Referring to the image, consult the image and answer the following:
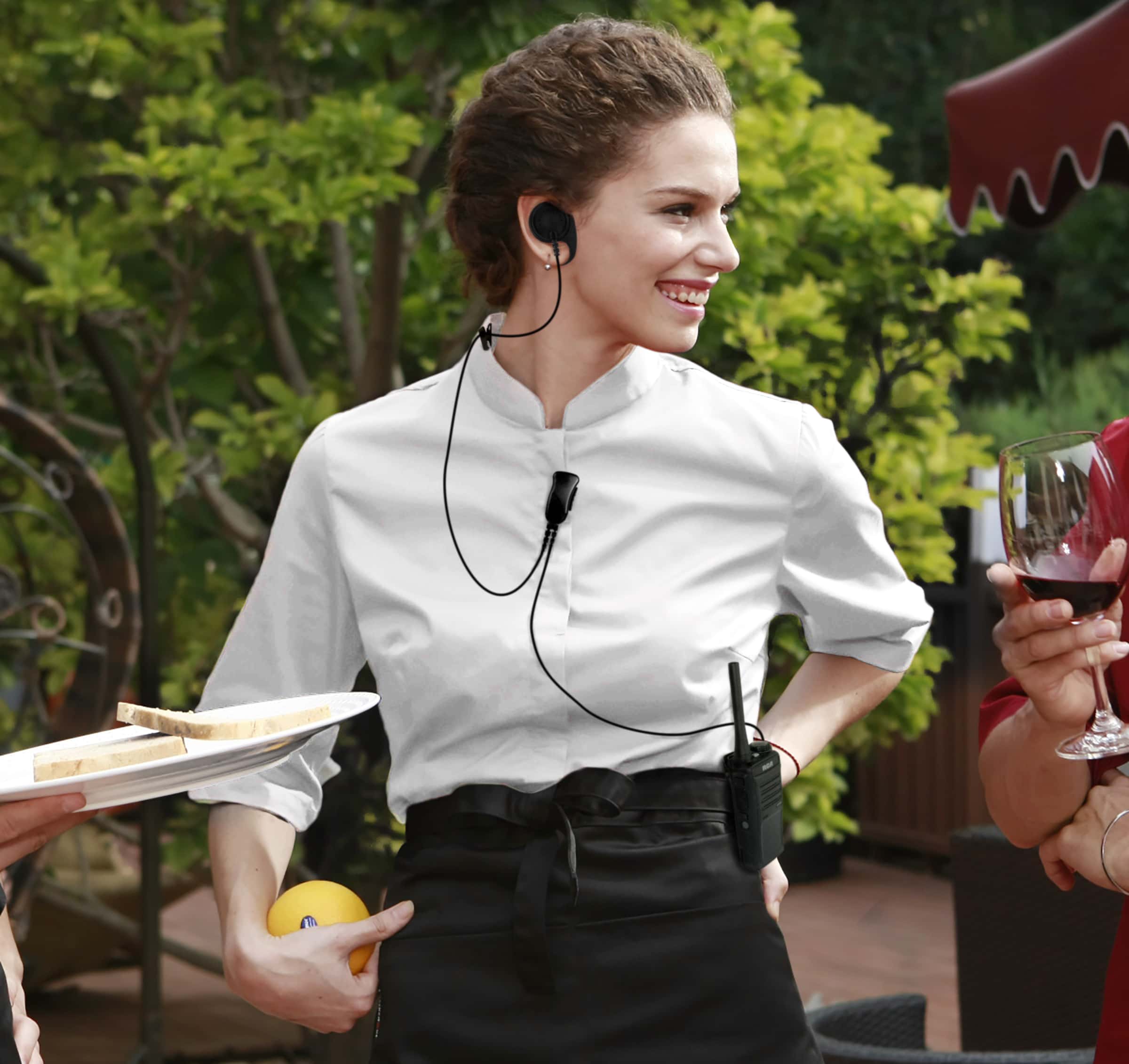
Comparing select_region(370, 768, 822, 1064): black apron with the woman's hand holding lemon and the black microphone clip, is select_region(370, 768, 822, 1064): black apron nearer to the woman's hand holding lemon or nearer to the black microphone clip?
the woman's hand holding lemon

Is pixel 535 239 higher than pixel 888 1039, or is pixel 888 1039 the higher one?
pixel 535 239

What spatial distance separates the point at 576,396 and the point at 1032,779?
2.00 ft

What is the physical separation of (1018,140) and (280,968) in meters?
2.81

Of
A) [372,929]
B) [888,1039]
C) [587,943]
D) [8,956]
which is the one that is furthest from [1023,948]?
[8,956]

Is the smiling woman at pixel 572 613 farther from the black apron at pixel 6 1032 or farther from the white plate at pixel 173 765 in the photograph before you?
the black apron at pixel 6 1032

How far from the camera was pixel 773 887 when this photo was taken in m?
1.61

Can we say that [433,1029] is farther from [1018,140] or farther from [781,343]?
[1018,140]

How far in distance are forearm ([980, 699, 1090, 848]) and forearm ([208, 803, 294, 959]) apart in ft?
2.42

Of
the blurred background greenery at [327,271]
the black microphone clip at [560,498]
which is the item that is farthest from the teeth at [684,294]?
the blurred background greenery at [327,271]

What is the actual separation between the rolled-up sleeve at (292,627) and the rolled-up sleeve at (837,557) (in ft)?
1.61

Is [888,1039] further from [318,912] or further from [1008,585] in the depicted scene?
[1008,585]

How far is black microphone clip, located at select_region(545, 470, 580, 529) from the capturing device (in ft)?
5.10

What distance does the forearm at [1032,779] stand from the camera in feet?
4.74

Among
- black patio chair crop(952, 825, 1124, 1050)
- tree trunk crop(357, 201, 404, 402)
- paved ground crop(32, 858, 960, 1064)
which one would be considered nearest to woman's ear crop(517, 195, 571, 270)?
tree trunk crop(357, 201, 404, 402)
